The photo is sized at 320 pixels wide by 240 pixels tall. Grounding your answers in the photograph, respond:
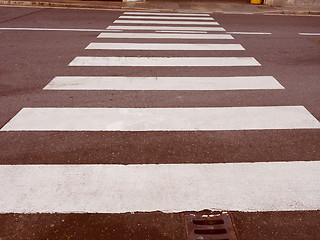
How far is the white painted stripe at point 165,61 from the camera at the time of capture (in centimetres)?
653

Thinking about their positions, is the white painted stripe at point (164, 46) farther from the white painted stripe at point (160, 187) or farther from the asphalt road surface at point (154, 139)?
the white painted stripe at point (160, 187)

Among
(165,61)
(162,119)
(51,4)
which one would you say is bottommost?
(162,119)

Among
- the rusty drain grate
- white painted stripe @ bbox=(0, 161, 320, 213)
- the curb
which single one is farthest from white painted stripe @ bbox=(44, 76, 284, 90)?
the curb

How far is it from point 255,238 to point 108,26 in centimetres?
893

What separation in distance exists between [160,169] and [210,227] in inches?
34.7

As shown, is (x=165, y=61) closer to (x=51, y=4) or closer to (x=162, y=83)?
(x=162, y=83)

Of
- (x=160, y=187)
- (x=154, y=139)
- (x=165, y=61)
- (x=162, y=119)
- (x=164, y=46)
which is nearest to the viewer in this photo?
(x=160, y=187)

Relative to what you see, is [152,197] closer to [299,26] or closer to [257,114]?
[257,114]

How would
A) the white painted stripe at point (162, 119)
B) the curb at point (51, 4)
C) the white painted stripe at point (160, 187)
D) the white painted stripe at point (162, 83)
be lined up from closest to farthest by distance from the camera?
the white painted stripe at point (160, 187)
the white painted stripe at point (162, 119)
the white painted stripe at point (162, 83)
the curb at point (51, 4)

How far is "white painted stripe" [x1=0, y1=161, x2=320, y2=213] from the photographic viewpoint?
2787 millimetres

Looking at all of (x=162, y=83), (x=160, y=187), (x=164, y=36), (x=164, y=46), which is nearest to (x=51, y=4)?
(x=164, y=36)

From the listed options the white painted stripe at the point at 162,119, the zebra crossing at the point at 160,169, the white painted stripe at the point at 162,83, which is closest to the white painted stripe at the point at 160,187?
the zebra crossing at the point at 160,169

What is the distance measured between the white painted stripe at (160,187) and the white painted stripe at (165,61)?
3.58 meters

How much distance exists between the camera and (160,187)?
9.93 feet
